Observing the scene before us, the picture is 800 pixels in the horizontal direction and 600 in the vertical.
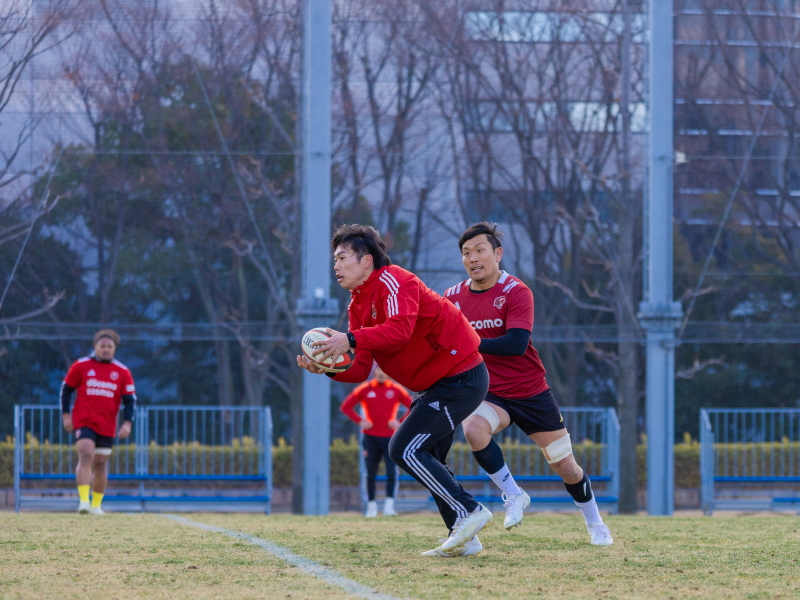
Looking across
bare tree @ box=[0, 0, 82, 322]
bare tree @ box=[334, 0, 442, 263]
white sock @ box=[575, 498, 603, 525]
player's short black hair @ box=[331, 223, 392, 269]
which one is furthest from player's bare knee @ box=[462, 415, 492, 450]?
bare tree @ box=[0, 0, 82, 322]

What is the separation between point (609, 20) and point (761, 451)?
6.25 m

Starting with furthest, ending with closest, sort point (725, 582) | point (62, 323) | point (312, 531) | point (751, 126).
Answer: point (751, 126)
point (62, 323)
point (312, 531)
point (725, 582)

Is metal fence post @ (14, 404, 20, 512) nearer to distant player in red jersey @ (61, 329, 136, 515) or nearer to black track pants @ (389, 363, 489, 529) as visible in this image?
distant player in red jersey @ (61, 329, 136, 515)

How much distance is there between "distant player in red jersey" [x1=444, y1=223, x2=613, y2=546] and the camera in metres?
5.54

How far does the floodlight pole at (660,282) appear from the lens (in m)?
12.4

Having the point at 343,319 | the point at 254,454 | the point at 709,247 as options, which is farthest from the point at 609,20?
the point at 254,454

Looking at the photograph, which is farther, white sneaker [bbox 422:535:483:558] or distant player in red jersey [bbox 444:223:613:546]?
distant player in red jersey [bbox 444:223:613:546]

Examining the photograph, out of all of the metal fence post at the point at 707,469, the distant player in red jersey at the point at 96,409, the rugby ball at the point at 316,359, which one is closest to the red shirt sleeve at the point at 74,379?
the distant player in red jersey at the point at 96,409

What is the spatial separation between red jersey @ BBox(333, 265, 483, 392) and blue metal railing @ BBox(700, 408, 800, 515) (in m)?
8.63

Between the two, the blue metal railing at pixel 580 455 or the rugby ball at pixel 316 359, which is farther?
the blue metal railing at pixel 580 455

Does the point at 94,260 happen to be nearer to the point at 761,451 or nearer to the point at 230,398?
the point at 230,398

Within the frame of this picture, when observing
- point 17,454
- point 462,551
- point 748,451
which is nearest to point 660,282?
point 748,451

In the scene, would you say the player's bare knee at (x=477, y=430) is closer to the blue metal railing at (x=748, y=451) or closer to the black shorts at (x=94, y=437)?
the black shorts at (x=94, y=437)

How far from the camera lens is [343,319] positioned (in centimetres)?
1321
